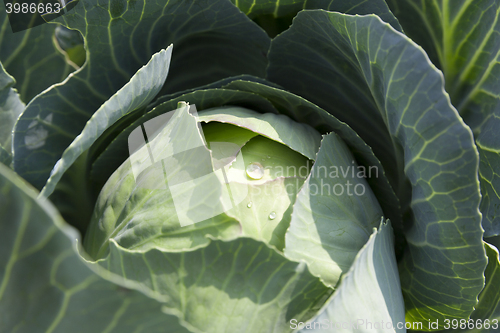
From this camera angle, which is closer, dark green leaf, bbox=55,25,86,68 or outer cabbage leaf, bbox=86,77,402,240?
outer cabbage leaf, bbox=86,77,402,240

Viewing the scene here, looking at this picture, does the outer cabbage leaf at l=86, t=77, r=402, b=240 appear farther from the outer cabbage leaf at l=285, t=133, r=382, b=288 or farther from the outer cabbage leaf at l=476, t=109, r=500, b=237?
the outer cabbage leaf at l=476, t=109, r=500, b=237

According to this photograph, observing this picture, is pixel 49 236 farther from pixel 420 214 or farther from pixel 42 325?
pixel 420 214

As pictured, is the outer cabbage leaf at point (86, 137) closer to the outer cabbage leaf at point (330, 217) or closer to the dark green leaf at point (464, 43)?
the outer cabbage leaf at point (330, 217)

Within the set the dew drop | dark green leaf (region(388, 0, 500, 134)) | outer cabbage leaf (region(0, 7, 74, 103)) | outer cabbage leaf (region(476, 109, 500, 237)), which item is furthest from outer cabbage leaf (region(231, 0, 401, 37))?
outer cabbage leaf (region(0, 7, 74, 103))

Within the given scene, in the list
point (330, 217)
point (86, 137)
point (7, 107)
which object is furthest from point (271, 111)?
point (7, 107)

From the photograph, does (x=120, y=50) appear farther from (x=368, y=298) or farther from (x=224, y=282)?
(x=368, y=298)

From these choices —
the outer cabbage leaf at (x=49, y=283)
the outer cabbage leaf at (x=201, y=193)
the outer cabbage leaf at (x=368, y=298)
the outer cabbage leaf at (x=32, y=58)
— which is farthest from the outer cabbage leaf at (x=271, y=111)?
the outer cabbage leaf at (x=49, y=283)
